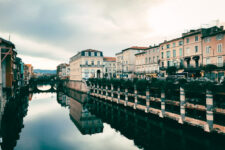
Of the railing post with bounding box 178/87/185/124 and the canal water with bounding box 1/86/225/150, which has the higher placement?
the railing post with bounding box 178/87/185/124

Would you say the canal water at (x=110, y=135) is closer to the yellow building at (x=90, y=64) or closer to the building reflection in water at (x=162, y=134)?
the building reflection in water at (x=162, y=134)

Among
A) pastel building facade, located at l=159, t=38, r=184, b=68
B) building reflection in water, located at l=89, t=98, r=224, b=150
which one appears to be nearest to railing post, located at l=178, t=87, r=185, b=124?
building reflection in water, located at l=89, t=98, r=224, b=150

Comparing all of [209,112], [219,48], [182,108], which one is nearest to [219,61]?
[219,48]

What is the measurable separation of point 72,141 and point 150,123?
16.3 metres

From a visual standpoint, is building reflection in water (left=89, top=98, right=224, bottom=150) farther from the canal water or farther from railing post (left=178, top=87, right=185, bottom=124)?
railing post (left=178, top=87, right=185, bottom=124)

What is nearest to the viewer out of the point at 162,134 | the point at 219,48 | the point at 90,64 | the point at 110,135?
the point at 162,134

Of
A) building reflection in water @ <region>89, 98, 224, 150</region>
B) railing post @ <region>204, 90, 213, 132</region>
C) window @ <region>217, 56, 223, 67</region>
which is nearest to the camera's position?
building reflection in water @ <region>89, 98, 224, 150</region>

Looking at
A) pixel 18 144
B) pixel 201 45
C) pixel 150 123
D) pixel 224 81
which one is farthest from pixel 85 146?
pixel 201 45

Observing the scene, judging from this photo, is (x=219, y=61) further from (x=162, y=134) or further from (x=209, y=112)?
(x=162, y=134)

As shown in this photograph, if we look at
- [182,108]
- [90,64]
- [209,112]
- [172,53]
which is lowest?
[182,108]

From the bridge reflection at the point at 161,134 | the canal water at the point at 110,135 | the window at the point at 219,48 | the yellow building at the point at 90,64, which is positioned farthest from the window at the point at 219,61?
the yellow building at the point at 90,64

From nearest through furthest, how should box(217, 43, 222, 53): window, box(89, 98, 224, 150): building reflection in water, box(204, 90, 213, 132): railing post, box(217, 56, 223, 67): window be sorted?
box(89, 98, 224, 150): building reflection in water → box(204, 90, 213, 132): railing post → box(217, 56, 223, 67): window → box(217, 43, 222, 53): window

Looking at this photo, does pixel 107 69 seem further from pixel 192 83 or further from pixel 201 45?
pixel 192 83

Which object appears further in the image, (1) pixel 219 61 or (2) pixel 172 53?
(2) pixel 172 53
